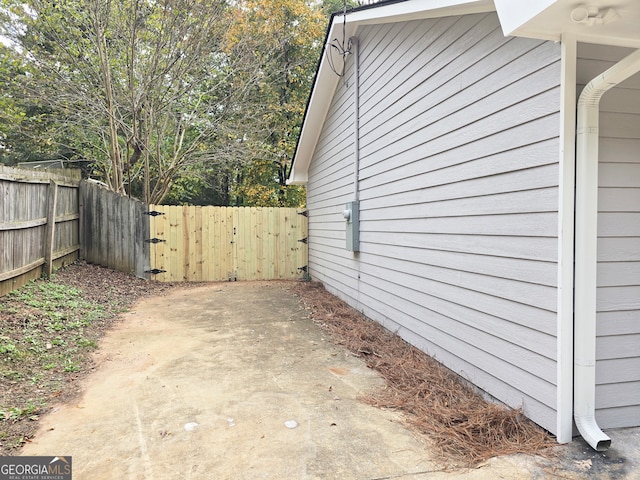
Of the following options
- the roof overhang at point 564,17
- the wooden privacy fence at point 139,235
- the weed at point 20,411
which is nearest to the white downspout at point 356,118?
the roof overhang at point 564,17

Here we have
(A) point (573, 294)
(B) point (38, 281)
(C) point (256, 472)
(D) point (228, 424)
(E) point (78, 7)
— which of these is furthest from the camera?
(E) point (78, 7)

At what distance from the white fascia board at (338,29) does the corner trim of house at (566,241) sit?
34.2 inches

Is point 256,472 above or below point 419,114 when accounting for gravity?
below

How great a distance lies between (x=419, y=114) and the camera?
3.85 metres

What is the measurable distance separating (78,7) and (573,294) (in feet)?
28.7

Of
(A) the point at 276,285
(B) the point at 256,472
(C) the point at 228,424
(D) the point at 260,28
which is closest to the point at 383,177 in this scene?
(C) the point at 228,424

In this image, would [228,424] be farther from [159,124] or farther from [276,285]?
[159,124]

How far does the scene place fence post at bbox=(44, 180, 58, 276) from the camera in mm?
5836

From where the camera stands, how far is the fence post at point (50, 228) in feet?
19.1

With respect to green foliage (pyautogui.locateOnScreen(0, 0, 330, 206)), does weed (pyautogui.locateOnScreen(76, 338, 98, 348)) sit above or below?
below

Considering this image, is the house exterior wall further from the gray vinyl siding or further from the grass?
the grass

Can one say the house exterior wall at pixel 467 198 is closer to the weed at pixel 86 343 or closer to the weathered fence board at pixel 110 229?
the weed at pixel 86 343
